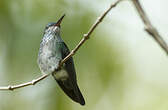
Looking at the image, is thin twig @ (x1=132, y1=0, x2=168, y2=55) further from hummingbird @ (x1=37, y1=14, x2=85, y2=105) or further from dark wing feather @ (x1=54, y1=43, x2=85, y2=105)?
dark wing feather @ (x1=54, y1=43, x2=85, y2=105)

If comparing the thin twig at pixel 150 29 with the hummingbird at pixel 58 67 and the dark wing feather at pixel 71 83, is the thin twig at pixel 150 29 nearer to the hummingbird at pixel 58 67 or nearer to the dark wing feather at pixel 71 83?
the hummingbird at pixel 58 67

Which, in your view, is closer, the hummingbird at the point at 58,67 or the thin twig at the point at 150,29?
the thin twig at the point at 150,29

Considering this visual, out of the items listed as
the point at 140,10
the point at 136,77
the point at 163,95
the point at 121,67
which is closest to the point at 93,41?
the point at 121,67

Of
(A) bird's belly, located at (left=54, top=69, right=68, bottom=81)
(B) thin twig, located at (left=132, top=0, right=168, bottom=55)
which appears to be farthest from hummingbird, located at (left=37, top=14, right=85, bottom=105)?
(B) thin twig, located at (left=132, top=0, right=168, bottom=55)

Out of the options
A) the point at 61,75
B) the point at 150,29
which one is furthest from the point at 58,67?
the point at 150,29

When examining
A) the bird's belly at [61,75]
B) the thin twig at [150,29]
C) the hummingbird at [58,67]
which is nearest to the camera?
the thin twig at [150,29]

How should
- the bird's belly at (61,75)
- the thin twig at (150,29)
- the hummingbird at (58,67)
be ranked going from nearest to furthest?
1. the thin twig at (150,29)
2. the hummingbird at (58,67)
3. the bird's belly at (61,75)

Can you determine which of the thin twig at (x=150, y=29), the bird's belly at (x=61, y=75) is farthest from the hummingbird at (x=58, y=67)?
the thin twig at (x=150, y=29)

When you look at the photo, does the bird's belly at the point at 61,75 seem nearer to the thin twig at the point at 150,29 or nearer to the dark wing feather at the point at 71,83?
the dark wing feather at the point at 71,83

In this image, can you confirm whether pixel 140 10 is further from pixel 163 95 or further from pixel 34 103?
pixel 34 103

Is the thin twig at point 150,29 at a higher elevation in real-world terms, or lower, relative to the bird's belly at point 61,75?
lower
